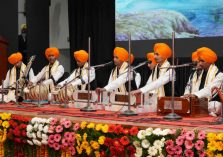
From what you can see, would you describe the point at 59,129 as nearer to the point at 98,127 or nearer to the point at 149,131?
the point at 98,127

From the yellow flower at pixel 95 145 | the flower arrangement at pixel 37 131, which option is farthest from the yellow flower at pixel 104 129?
the flower arrangement at pixel 37 131

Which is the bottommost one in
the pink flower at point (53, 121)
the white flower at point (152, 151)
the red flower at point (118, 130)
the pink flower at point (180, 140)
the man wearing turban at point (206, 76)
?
the white flower at point (152, 151)

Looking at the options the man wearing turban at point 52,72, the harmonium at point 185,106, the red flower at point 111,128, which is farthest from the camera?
the man wearing turban at point 52,72

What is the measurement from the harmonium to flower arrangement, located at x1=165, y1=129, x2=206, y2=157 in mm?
→ 1029

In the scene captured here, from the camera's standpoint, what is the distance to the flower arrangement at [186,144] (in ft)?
12.9

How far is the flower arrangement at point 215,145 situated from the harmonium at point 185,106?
1235 millimetres

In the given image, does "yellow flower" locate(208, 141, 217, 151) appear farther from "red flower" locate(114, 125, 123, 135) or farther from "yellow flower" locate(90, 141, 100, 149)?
"yellow flower" locate(90, 141, 100, 149)

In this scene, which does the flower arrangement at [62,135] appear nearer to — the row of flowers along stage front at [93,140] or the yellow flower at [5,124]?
the row of flowers along stage front at [93,140]

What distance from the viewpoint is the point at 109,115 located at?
534cm

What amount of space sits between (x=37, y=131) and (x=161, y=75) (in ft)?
6.76

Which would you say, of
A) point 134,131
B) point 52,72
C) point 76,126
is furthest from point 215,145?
point 52,72

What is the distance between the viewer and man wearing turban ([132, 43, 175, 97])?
20.3ft

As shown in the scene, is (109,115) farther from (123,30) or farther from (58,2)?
(58,2)

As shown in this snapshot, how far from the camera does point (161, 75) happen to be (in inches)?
261
